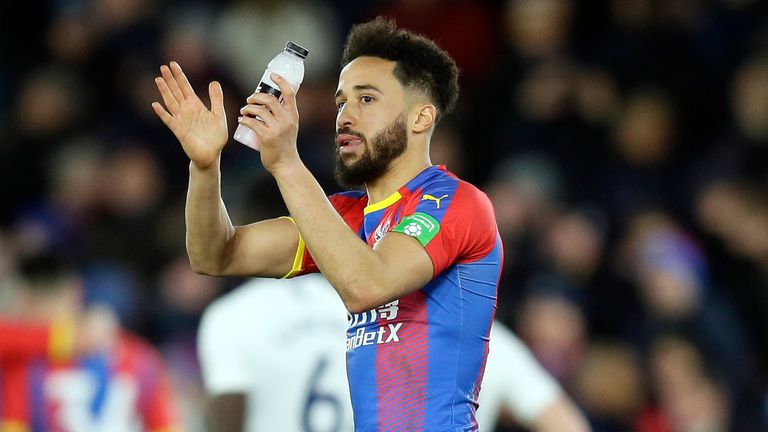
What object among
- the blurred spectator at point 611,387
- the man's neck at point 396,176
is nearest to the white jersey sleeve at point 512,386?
the blurred spectator at point 611,387

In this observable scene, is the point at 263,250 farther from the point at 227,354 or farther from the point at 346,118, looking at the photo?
the point at 227,354

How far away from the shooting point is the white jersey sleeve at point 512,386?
5598 mm

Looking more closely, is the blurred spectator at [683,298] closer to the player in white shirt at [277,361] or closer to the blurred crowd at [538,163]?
the blurred crowd at [538,163]

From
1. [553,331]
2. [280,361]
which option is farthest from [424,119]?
[553,331]

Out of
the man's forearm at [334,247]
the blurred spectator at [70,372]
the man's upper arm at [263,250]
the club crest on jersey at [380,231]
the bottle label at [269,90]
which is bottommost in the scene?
the blurred spectator at [70,372]

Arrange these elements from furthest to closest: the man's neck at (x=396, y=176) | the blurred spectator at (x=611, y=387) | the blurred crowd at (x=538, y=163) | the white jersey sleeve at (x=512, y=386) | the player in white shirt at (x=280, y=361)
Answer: the blurred crowd at (x=538, y=163) < the blurred spectator at (x=611, y=387) < the white jersey sleeve at (x=512, y=386) < the player in white shirt at (x=280, y=361) < the man's neck at (x=396, y=176)

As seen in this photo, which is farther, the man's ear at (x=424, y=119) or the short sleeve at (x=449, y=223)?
the man's ear at (x=424, y=119)

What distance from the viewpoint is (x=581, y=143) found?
9078 mm

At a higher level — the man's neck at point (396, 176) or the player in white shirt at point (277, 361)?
the man's neck at point (396, 176)

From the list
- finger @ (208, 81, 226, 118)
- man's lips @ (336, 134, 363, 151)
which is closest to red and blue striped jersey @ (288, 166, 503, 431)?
man's lips @ (336, 134, 363, 151)

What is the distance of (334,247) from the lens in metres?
3.45

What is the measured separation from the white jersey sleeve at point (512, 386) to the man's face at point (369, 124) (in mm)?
1853

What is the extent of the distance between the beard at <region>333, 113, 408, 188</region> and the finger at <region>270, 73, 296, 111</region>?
0.33 meters

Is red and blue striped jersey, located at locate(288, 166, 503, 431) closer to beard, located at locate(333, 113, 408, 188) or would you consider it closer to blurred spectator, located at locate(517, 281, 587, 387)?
beard, located at locate(333, 113, 408, 188)
